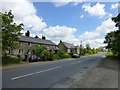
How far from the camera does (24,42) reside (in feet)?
120

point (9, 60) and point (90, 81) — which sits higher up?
point (9, 60)

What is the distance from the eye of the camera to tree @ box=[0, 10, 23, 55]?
18.1 meters

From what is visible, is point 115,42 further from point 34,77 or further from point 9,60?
point 9,60

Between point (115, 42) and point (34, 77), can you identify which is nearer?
point (34, 77)

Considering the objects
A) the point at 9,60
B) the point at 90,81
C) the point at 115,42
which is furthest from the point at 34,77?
the point at 115,42

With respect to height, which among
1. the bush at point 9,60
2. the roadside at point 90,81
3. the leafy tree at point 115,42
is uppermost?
the leafy tree at point 115,42

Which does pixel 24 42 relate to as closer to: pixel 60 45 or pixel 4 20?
pixel 4 20

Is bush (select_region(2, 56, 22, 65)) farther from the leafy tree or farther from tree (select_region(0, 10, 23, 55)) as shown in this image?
the leafy tree

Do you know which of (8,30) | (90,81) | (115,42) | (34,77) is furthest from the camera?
(115,42)

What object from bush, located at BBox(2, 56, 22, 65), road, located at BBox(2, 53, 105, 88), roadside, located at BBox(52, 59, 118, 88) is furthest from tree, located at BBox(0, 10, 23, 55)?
roadside, located at BBox(52, 59, 118, 88)

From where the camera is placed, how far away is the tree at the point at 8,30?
18.1m

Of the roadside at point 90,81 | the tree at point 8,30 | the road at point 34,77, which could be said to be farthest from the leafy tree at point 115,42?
the tree at point 8,30

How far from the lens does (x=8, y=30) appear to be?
1911 cm

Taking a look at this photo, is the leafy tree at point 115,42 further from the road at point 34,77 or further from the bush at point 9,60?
the bush at point 9,60
